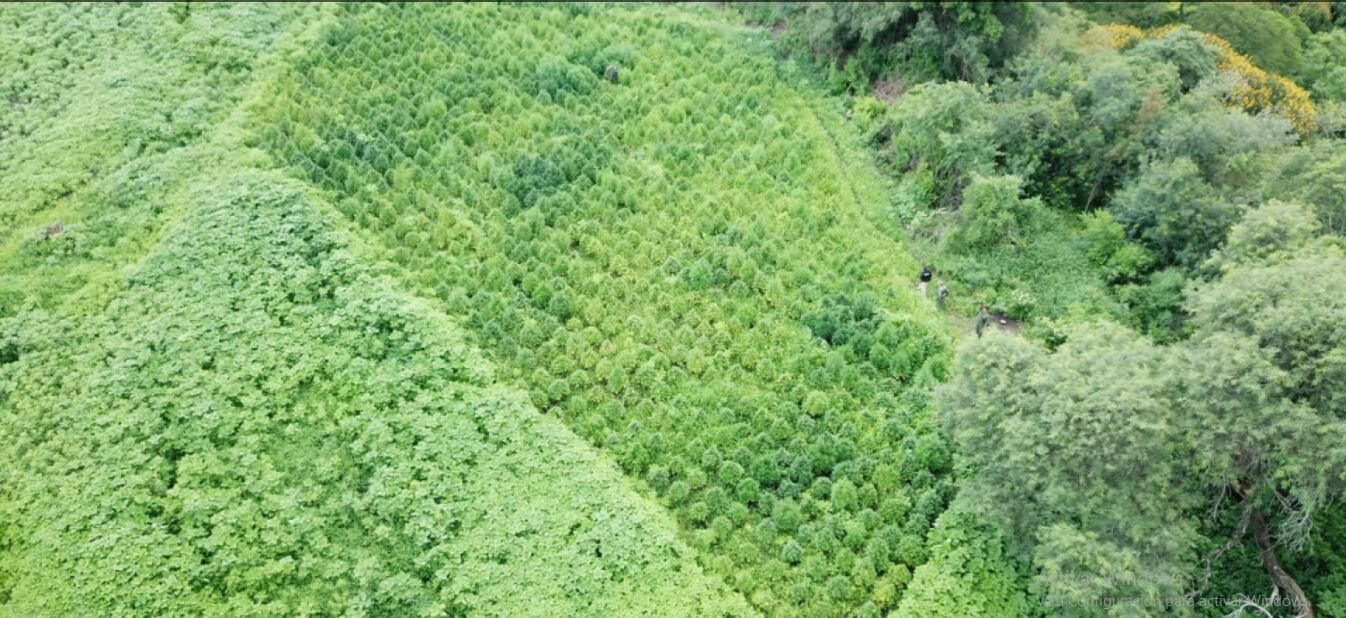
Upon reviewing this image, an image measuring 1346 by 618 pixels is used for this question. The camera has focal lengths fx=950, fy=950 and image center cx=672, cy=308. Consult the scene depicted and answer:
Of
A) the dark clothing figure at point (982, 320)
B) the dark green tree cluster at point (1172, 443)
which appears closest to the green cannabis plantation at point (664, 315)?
the dark green tree cluster at point (1172, 443)

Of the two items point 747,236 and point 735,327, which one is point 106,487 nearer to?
point 735,327

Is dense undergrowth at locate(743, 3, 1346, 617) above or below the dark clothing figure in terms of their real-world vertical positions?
above

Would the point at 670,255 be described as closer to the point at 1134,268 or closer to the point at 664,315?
the point at 664,315

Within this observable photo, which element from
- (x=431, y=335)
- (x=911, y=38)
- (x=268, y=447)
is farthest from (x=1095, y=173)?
(x=268, y=447)

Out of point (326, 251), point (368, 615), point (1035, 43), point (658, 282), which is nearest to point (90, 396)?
point (326, 251)

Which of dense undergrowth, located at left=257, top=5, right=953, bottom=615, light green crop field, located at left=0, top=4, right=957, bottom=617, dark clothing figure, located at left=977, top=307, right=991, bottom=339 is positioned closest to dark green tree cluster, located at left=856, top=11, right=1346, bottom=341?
dark clothing figure, located at left=977, top=307, right=991, bottom=339

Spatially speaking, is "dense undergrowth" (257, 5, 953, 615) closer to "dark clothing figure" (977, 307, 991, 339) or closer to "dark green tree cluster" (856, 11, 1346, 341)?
"dark clothing figure" (977, 307, 991, 339)
